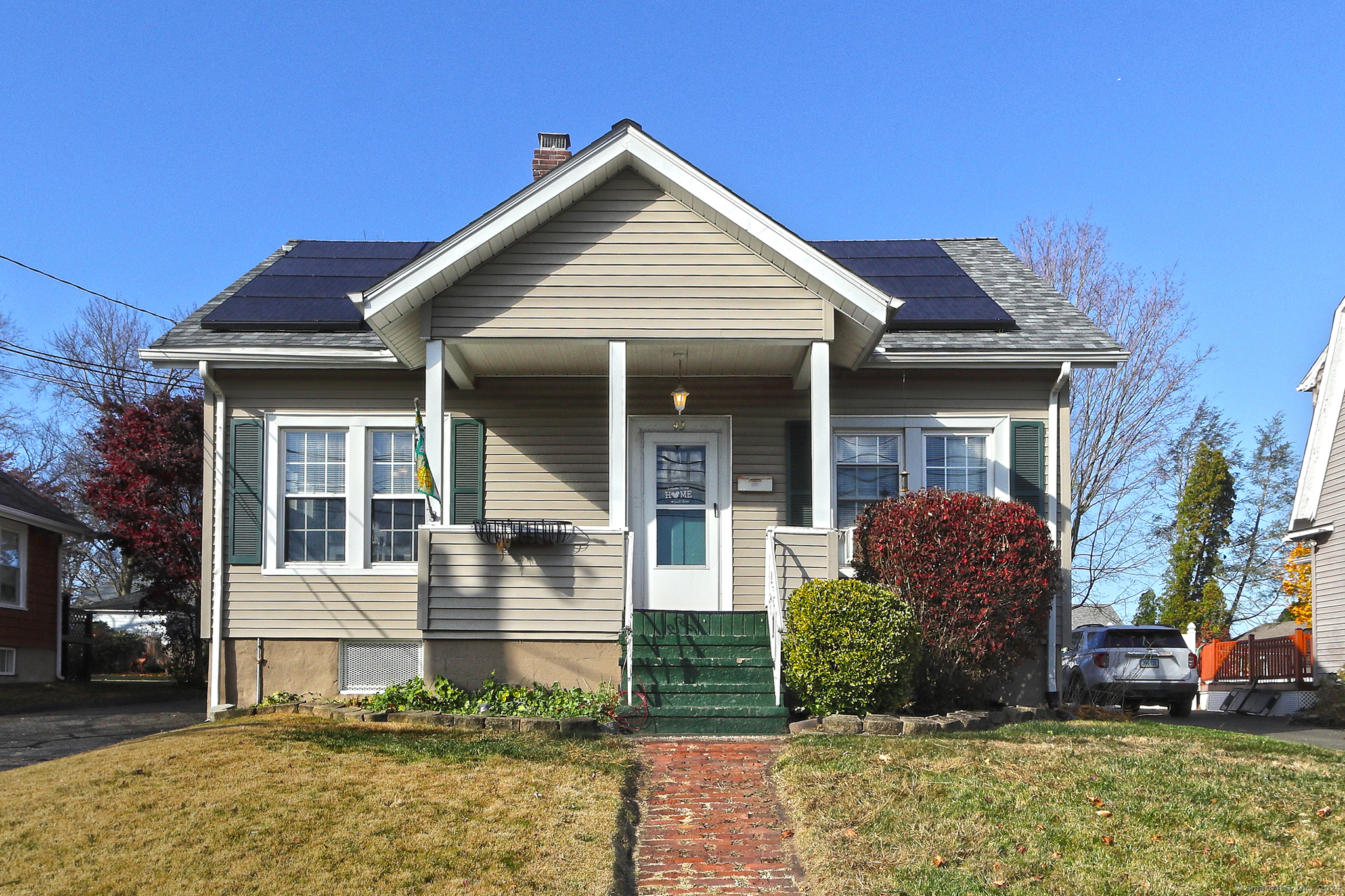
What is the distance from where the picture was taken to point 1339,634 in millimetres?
16469

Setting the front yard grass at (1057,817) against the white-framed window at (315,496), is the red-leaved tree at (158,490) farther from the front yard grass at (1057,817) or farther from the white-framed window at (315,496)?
the front yard grass at (1057,817)

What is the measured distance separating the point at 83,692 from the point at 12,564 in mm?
2994

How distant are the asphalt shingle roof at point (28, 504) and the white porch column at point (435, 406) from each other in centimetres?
1130

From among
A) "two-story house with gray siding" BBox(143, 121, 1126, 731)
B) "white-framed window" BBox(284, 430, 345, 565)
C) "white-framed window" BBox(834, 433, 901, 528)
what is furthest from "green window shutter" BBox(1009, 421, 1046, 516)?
"white-framed window" BBox(284, 430, 345, 565)

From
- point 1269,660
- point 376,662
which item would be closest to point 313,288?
point 376,662

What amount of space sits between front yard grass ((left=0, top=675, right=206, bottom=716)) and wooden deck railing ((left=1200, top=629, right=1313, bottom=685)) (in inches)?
615

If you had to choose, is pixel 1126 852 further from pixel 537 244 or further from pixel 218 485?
pixel 218 485

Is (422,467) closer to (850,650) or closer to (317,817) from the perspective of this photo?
(850,650)

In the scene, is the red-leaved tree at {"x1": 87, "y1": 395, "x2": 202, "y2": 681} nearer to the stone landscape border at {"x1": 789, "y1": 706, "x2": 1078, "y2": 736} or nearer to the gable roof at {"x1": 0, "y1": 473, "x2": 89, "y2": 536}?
the gable roof at {"x1": 0, "y1": 473, "x2": 89, "y2": 536}

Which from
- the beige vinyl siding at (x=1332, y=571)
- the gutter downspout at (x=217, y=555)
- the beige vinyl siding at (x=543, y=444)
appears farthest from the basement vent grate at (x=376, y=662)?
the beige vinyl siding at (x=1332, y=571)

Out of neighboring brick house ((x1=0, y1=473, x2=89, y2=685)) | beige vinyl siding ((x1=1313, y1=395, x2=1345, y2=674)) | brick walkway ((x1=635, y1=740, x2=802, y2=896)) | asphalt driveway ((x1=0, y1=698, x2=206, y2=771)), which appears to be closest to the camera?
brick walkway ((x1=635, y1=740, x2=802, y2=896))

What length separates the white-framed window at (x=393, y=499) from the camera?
463 inches

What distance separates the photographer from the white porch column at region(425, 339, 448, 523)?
10.2 m

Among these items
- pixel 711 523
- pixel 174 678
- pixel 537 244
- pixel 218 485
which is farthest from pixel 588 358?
pixel 174 678
